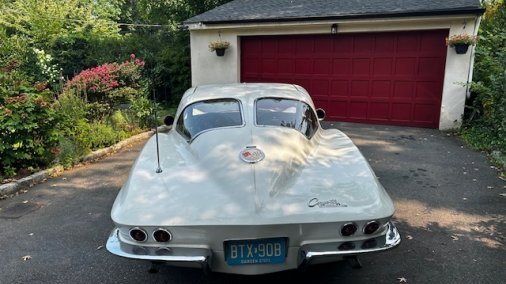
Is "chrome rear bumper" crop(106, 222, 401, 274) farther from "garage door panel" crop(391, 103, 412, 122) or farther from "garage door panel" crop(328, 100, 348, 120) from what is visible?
"garage door panel" crop(328, 100, 348, 120)

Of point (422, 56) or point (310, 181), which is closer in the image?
point (310, 181)

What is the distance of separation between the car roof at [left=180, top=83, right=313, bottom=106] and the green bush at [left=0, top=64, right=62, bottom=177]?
9.39 ft

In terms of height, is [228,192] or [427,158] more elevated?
[228,192]

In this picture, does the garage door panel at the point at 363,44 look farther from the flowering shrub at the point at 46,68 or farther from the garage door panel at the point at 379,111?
the flowering shrub at the point at 46,68

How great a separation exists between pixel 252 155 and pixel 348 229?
0.94 meters

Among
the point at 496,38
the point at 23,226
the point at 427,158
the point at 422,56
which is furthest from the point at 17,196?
the point at 496,38

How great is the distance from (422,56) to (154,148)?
810 centimetres

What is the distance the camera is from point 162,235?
255cm

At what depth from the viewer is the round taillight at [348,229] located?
102 inches

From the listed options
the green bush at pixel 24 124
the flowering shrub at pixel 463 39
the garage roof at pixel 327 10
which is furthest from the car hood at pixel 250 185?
the garage roof at pixel 327 10

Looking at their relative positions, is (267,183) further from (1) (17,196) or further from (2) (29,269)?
(1) (17,196)

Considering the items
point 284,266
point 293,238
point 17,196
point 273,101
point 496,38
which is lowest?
point 17,196

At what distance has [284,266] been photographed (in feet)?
8.59

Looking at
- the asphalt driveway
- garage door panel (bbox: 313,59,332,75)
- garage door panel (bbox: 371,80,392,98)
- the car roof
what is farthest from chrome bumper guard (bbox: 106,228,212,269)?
garage door panel (bbox: 313,59,332,75)
